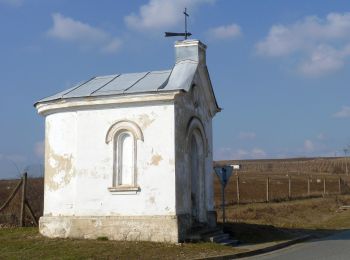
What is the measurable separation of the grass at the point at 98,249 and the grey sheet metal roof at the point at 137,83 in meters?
4.84

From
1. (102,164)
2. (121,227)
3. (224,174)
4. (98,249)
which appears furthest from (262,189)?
(98,249)

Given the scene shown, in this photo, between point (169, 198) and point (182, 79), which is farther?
point (182, 79)

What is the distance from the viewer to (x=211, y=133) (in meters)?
20.7

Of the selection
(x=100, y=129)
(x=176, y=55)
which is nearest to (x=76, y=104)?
(x=100, y=129)

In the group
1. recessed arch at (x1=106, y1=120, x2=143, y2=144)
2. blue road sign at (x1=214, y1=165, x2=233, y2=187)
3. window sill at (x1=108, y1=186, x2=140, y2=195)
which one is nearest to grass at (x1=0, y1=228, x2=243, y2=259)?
window sill at (x1=108, y1=186, x2=140, y2=195)

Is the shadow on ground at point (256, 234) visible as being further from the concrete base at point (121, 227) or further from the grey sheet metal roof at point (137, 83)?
the grey sheet metal roof at point (137, 83)

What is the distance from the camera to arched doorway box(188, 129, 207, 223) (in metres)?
18.9

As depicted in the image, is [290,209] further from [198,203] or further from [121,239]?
[121,239]

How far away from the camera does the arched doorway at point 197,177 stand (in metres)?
18.9

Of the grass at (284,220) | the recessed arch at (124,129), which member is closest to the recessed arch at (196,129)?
the recessed arch at (124,129)

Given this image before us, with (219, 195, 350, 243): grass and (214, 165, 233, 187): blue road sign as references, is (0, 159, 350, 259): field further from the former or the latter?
(214, 165, 233, 187): blue road sign

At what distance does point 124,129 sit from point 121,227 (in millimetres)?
3168

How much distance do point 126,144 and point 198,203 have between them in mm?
3600

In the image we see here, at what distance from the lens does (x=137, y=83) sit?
60.2 feet
